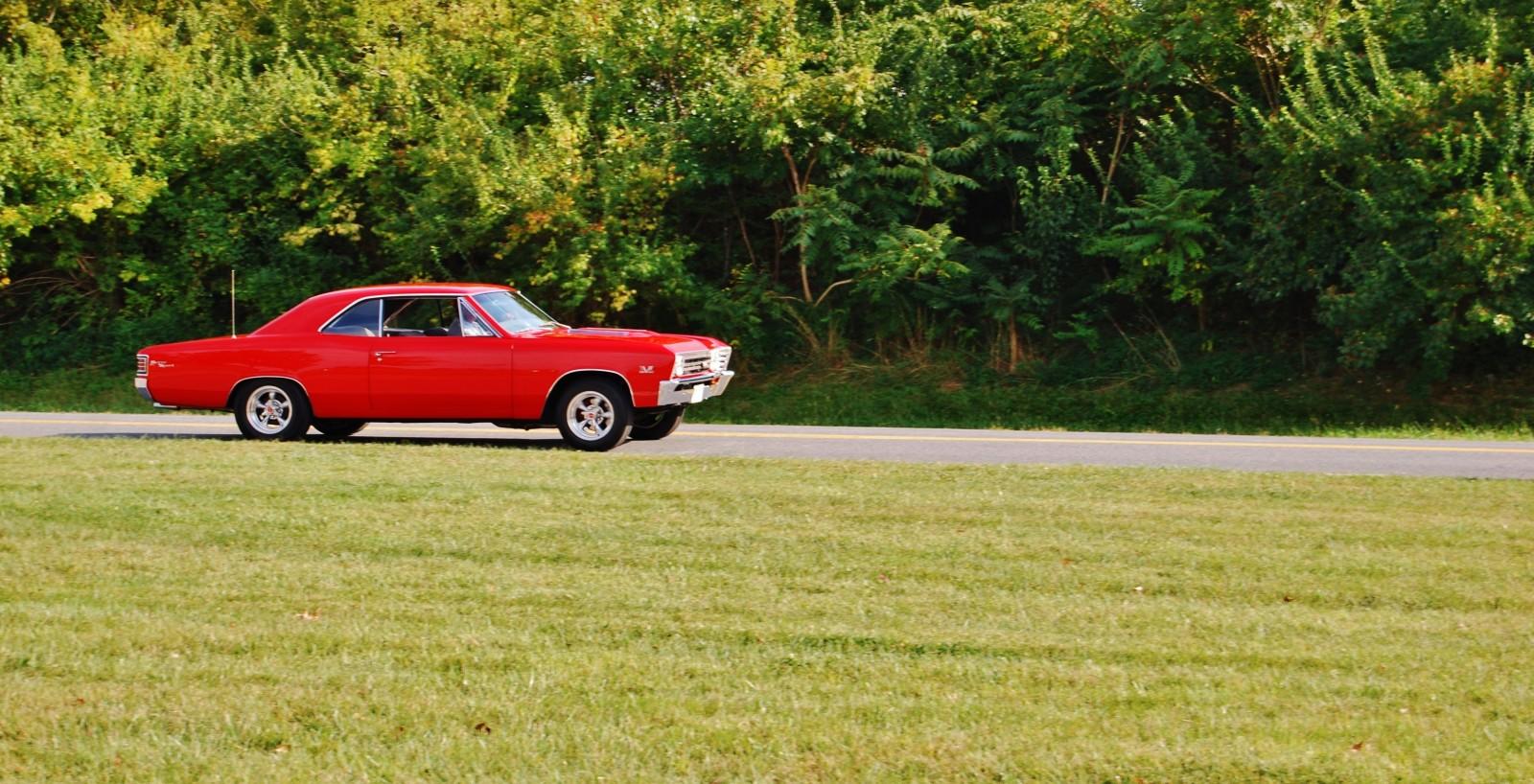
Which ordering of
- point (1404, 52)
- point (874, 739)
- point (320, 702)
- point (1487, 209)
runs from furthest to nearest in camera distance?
point (1404, 52)
point (1487, 209)
point (320, 702)
point (874, 739)

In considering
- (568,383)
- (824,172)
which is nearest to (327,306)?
(568,383)

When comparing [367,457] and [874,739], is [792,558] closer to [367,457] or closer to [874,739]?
[874,739]

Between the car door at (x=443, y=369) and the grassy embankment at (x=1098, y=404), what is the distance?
19.4 feet

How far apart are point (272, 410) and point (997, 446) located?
6903 millimetres

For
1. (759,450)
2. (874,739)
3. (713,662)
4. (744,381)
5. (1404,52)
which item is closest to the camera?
(874,739)

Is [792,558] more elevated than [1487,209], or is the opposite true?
[1487,209]

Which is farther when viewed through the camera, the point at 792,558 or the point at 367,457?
the point at 367,457

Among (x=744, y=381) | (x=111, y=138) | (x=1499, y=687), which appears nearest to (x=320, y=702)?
(x=1499, y=687)

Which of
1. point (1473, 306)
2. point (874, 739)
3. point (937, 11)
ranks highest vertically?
point (937, 11)

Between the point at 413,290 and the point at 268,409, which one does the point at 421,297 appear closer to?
the point at 413,290

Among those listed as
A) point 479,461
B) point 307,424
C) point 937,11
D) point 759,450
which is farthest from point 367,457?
point 937,11

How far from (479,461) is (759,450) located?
2845 mm

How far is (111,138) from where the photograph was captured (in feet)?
83.8

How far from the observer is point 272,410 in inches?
623
